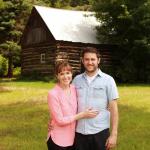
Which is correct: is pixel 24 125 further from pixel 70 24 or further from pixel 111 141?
pixel 70 24

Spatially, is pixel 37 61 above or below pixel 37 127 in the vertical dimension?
above

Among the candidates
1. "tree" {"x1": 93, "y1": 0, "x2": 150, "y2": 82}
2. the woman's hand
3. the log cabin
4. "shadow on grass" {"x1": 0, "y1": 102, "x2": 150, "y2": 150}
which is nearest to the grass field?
"shadow on grass" {"x1": 0, "y1": 102, "x2": 150, "y2": 150}

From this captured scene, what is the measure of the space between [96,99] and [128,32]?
105ft

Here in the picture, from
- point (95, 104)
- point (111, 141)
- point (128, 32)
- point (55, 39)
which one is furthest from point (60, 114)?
point (55, 39)

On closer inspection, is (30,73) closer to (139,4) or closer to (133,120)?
(139,4)

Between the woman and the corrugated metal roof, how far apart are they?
3227 centimetres

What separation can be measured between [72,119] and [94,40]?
33.6 metres

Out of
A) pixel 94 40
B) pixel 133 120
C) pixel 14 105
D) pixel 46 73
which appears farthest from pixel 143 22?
pixel 133 120

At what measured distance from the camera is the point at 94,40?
39.3 metres

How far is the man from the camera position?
5988 mm

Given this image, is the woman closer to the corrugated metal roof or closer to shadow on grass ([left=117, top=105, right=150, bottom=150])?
shadow on grass ([left=117, top=105, right=150, bottom=150])

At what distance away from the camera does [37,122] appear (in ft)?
48.1

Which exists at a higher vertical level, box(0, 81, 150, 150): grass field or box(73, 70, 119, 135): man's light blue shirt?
box(73, 70, 119, 135): man's light blue shirt

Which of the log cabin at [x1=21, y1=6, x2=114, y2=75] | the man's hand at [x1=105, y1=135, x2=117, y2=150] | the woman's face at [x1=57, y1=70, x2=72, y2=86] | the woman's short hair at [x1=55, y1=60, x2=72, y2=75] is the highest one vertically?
the log cabin at [x1=21, y1=6, x2=114, y2=75]
